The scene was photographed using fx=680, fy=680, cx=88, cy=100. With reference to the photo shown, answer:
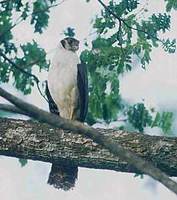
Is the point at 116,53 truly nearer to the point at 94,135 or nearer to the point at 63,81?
the point at 63,81

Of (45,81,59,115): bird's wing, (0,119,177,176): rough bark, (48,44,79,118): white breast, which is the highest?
(48,44,79,118): white breast

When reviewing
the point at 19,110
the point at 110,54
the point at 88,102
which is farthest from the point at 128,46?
the point at 19,110

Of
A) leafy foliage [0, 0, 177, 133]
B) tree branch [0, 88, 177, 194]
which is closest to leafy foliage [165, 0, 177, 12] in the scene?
leafy foliage [0, 0, 177, 133]

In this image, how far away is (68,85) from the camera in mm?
3738

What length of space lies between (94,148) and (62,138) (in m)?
0.13

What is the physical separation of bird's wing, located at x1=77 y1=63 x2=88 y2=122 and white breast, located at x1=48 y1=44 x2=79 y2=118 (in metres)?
0.03

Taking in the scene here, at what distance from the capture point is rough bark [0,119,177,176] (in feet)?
7.91

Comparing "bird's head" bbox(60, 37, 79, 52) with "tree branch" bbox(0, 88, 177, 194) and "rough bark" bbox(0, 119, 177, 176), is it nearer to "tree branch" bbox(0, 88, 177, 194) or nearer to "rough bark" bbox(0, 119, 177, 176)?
"rough bark" bbox(0, 119, 177, 176)

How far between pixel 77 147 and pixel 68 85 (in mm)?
1300

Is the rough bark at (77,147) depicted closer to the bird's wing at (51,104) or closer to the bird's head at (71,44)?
the bird's wing at (51,104)

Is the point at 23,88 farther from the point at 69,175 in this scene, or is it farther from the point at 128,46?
the point at 69,175

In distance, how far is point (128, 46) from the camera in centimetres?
377

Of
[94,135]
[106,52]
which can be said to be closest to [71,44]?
[106,52]

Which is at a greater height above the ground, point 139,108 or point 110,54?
point 110,54
